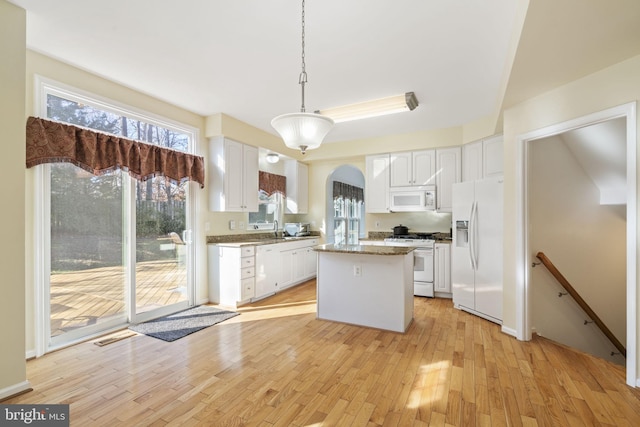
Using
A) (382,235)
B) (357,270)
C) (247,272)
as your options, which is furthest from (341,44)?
(382,235)

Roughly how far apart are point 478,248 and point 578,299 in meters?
1.16

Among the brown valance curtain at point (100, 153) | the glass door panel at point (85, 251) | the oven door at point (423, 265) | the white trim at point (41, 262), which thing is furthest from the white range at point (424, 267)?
the white trim at point (41, 262)

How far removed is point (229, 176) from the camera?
14.4 feet

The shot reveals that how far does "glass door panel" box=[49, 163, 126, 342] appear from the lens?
2.88 m

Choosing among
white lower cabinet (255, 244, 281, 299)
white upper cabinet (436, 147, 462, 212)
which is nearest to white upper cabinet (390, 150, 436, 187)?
white upper cabinet (436, 147, 462, 212)

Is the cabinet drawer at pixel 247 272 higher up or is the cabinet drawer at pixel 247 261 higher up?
the cabinet drawer at pixel 247 261

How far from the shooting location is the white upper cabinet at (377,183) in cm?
540

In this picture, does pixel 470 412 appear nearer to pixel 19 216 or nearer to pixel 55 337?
pixel 19 216

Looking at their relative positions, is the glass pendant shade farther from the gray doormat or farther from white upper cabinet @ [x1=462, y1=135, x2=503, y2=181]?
white upper cabinet @ [x1=462, y1=135, x2=503, y2=181]

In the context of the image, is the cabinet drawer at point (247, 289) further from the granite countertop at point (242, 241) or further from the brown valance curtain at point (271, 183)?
the brown valance curtain at point (271, 183)

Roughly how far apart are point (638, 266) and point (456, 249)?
209 cm

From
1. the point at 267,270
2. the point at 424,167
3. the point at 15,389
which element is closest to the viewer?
the point at 15,389

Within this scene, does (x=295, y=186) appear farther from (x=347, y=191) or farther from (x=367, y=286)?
(x=367, y=286)

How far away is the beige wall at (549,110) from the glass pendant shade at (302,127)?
7.40 feet
